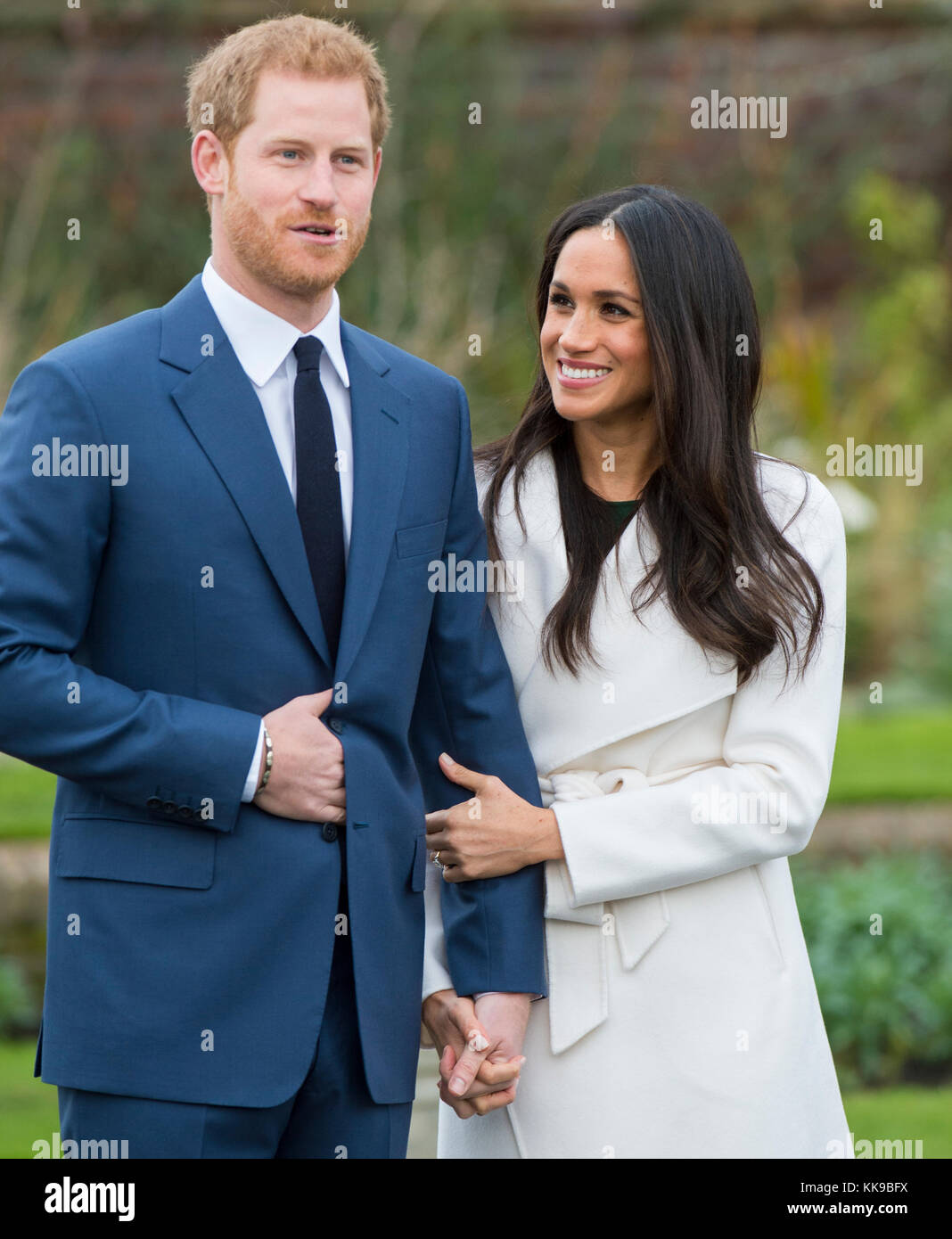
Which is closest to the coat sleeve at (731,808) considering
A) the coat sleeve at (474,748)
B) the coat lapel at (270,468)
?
the coat sleeve at (474,748)

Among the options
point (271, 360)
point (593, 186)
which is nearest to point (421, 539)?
point (271, 360)

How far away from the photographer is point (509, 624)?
2822mm

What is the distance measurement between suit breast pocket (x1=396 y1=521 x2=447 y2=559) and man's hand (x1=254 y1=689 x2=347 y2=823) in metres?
0.28

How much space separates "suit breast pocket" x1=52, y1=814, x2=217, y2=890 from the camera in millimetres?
2354

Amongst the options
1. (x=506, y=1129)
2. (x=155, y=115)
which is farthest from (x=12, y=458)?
(x=155, y=115)

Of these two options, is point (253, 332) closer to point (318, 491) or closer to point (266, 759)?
point (318, 491)

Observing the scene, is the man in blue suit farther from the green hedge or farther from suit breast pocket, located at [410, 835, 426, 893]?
the green hedge

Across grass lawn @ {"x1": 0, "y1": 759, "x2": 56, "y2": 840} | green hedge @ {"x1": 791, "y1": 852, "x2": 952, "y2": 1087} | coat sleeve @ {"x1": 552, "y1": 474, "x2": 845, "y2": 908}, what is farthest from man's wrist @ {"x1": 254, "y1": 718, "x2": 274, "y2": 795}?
grass lawn @ {"x1": 0, "y1": 759, "x2": 56, "y2": 840}

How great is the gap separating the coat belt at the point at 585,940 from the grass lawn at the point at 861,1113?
1.92m

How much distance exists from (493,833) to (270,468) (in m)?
0.73

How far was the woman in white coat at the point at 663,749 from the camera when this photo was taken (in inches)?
105

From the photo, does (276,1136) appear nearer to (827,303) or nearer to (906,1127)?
(906,1127)

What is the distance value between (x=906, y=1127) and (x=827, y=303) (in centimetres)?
671

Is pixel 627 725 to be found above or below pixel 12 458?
below
